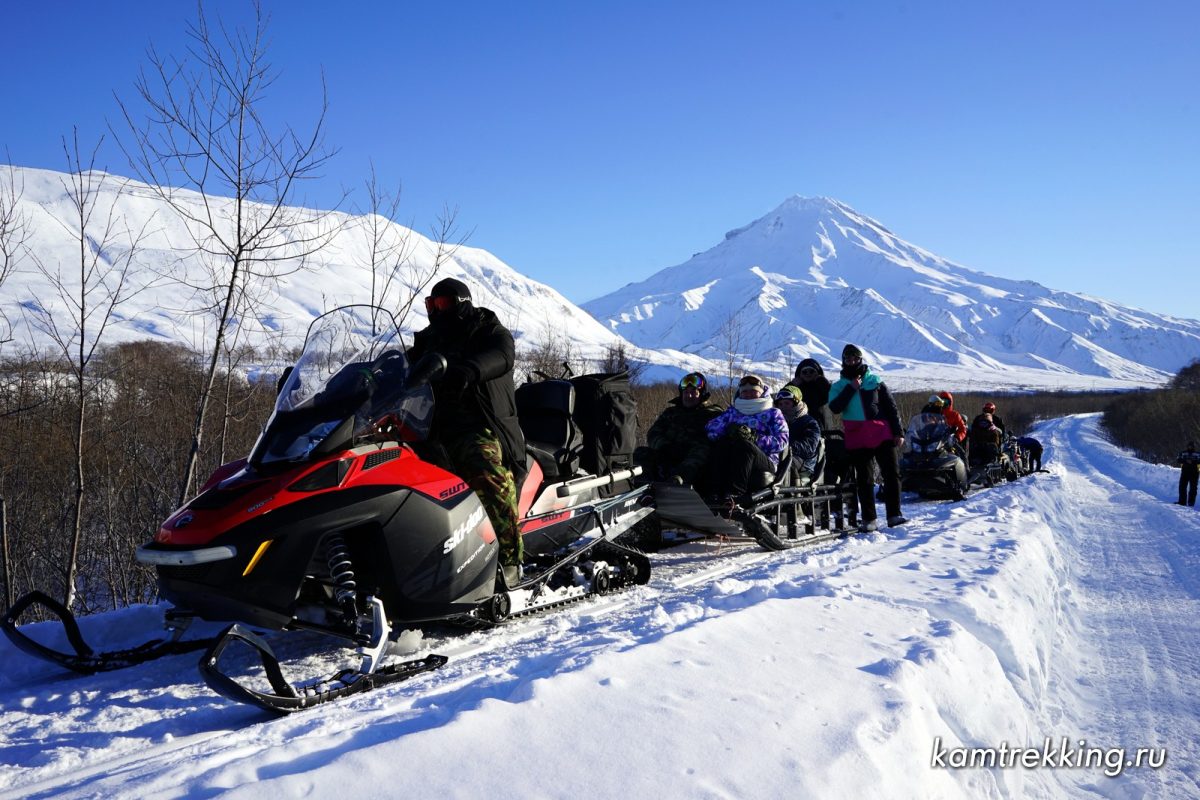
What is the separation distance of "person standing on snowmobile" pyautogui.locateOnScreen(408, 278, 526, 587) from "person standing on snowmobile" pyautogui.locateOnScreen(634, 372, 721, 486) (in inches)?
114

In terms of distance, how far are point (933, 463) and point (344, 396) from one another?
11241 mm

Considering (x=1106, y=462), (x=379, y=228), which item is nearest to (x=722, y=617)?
(x=379, y=228)

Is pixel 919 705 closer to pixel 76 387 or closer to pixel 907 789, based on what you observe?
pixel 907 789

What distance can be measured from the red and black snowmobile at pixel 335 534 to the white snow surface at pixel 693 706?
208mm

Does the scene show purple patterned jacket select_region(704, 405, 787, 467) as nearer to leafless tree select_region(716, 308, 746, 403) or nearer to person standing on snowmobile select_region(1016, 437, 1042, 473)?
leafless tree select_region(716, 308, 746, 403)

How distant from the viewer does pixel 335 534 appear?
3.57 meters

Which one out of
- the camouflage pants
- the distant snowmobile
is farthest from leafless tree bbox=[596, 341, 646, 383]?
the camouflage pants

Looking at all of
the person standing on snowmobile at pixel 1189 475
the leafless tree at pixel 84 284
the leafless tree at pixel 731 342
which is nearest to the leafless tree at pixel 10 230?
the leafless tree at pixel 84 284

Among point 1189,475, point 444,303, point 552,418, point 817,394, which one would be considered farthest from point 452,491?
point 1189,475

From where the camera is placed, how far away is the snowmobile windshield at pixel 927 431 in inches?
525

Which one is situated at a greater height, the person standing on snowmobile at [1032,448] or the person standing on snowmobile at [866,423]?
the person standing on snowmobile at [866,423]

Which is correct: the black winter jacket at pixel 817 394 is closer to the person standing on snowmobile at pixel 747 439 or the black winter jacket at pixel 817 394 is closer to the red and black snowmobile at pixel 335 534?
the person standing on snowmobile at pixel 747 439

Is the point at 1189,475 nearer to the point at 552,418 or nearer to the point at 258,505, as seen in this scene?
the point at 552,418

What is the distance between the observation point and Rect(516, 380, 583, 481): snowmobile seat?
17.6ft
